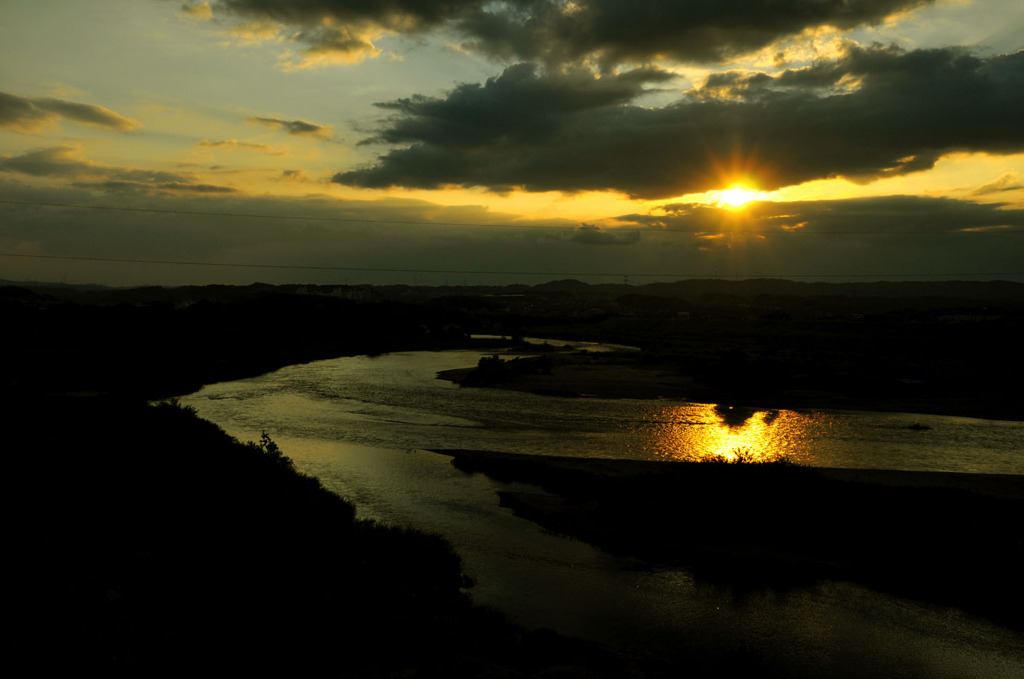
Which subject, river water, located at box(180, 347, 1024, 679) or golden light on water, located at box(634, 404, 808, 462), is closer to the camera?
river water, located at box(180, 347, 1024, 679)

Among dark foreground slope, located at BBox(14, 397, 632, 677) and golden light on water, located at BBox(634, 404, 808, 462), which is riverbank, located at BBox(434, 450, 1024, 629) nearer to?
golden light on water, located at BBox(634, 404, 808, 462)

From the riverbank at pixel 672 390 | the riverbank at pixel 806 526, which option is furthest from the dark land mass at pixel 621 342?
the riverbank at pixel 806 526

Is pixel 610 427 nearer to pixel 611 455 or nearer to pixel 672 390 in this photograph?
pixel 611 455

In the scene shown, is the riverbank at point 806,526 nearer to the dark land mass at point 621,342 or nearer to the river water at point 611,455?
the river water at point 611,455

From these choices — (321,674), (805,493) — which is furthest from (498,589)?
(805,493)

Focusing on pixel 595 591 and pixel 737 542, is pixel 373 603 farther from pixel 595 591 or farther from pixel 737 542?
pixel 737 542

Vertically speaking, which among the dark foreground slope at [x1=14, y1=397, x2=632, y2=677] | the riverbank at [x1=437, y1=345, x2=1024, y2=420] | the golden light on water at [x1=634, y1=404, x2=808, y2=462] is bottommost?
the golden light on water at [x1=634, y1=404, x2=808, y2=462]

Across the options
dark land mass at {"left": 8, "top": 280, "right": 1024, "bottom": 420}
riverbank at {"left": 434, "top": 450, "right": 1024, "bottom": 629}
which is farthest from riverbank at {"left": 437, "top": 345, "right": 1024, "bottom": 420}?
riverbank at {"left": 434, "top": 450, "right": 1024, "bottom": 629}
